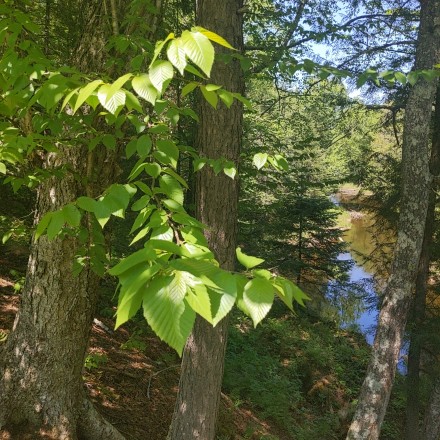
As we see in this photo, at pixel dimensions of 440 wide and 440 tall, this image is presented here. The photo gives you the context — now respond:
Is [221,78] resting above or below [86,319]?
above

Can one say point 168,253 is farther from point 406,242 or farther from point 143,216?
point 406,242

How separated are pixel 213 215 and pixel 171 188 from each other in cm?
164

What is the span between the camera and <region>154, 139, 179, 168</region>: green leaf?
1.70 m

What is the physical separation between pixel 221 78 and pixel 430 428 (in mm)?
7463

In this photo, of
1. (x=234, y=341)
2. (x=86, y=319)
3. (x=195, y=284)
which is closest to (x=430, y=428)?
(x=234, y=341)

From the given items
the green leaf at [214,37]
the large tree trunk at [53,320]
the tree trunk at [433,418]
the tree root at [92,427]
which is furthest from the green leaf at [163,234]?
the tree trunk at [433,418]

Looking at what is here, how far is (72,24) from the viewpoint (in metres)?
4.36

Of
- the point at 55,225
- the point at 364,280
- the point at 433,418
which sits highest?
the point at 364,280

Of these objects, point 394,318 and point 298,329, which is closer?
point 394,318

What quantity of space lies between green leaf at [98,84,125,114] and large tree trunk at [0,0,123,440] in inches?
→ 69.2

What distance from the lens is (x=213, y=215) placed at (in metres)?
3.24

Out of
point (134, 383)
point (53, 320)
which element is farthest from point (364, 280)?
point (53, 320)

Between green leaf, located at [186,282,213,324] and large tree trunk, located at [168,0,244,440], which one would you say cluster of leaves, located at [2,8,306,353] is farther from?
large tree trunk, located at [168,0,244,440]

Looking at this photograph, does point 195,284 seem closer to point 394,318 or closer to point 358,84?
point 358,84
